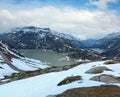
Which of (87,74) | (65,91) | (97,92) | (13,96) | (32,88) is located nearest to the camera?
(97,92)

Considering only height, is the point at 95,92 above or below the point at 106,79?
above

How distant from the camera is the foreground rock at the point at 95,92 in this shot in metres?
31.3

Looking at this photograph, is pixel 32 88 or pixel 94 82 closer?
pixel 94 82

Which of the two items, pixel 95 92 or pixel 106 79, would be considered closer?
pixel 95 92

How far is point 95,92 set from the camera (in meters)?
32.0

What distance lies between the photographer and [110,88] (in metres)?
33.7

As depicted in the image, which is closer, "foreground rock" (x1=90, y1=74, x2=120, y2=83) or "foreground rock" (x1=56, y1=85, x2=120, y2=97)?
"foreground rock" (x1=56, y1=85, x2=120, y2=97)

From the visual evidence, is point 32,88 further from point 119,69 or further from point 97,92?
point 119,69

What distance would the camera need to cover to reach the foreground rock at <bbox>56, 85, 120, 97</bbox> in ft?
103

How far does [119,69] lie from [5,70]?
308 ft

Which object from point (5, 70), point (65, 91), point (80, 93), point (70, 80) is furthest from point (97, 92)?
point (5, 70)

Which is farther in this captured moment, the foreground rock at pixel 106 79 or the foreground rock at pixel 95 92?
the foreground rock at pixel 106 79

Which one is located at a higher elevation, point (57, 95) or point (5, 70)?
point (57, 95)

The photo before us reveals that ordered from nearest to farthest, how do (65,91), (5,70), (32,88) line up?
1. (65,91)
2. (32,88)
3. (5,70)
